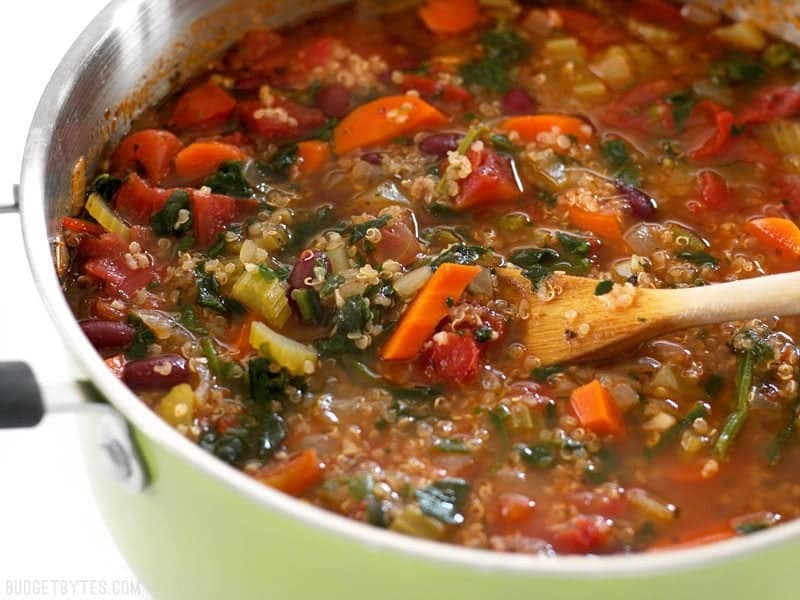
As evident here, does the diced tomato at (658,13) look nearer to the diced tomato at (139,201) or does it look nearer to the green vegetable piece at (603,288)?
the green vegetable piece at (603,288)

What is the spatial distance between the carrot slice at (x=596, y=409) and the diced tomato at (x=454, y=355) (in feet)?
1.04

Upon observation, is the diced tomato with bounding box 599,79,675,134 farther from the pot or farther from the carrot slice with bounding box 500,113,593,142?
the pot

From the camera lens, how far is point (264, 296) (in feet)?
11.3

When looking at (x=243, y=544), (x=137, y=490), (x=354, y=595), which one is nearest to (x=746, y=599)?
(x=354, y=595)

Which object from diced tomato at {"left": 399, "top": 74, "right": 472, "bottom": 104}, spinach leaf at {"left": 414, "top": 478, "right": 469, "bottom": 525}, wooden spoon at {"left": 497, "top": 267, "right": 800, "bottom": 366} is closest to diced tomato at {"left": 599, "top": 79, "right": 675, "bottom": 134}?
diced tomato at {"left": 399, "top": 74, "right": 472, "bottom": 104}

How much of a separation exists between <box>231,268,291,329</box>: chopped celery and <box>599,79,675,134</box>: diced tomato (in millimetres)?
1604

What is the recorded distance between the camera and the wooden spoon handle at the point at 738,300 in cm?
324

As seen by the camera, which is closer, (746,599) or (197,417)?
(746,599)

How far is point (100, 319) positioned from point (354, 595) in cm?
136

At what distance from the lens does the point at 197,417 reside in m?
3.20

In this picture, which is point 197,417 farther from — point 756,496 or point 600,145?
point 600,145

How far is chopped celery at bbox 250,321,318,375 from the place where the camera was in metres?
3.30

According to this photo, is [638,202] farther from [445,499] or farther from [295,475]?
[295,475]

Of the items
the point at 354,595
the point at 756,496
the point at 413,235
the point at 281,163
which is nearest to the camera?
the point at 354,595
